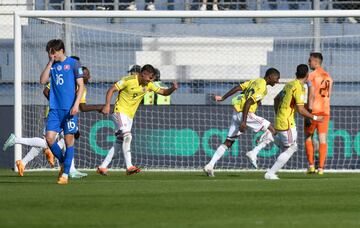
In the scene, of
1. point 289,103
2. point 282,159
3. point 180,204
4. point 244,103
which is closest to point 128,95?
point 244,103

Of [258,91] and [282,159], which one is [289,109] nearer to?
[258,91]

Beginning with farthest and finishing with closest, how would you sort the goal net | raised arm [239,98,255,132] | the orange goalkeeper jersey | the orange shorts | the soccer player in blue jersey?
the goal net, the orange goalkeeper jersey, the orange shorts, raised arm [239,98,255,132], the soccer player in blue jersey

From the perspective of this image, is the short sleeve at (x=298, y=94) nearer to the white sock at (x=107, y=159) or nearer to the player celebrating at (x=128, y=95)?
the player celebrating at (x=128, y=95)

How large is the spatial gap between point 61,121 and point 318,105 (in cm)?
639

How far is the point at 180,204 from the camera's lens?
10.5 m

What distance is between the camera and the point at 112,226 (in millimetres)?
8375

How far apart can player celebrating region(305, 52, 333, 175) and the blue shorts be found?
221 inches

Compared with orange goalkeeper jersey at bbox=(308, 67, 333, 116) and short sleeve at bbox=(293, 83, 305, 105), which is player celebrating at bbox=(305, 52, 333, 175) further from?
short sleeve at bbox=(293, 83, 305, 105)

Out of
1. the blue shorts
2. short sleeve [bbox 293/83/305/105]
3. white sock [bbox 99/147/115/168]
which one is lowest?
white sock [bbox 99/147/115/168]

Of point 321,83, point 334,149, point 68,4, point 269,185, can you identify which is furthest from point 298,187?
point 68,4

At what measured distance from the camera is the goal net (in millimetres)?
21016

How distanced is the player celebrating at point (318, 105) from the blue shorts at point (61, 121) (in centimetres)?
561

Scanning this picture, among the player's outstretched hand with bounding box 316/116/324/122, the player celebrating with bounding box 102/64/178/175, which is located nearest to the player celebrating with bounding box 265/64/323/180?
the player's outstretched hand with bounding box 316/116/324/122

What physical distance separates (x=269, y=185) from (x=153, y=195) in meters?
2.55
